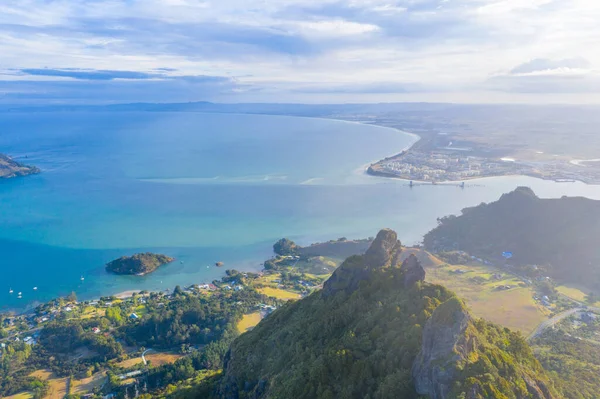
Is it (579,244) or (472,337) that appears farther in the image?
(579,244)

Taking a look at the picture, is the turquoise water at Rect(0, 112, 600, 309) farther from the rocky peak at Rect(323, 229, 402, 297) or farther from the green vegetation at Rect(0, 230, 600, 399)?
the rocky peak at Rect(323, 229, 402, 297)

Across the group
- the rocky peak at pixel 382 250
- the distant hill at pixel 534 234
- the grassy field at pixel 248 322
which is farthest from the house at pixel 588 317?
the grassy field at pixel 248 322

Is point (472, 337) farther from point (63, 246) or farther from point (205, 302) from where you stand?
point (63, 246)

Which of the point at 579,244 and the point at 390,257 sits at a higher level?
the point at 390,257

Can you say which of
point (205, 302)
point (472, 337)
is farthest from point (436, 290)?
point (205, 302)

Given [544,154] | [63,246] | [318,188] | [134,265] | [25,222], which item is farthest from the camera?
[544,154]

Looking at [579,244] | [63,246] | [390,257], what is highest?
[390,257]

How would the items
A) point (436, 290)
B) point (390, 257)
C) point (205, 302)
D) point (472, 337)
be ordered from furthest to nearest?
1. point (205, 302)
2. point (390, 257)
3. point (436, 290)
4. point (472, 337)

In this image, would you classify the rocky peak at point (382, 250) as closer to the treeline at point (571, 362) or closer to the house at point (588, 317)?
the treeline at point (571, 362)
